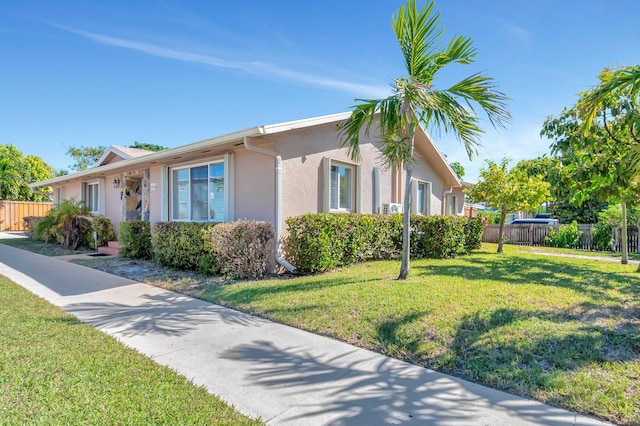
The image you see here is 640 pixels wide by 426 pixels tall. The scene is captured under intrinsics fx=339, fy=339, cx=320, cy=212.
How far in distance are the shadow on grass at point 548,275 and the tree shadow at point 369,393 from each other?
4.02 meters

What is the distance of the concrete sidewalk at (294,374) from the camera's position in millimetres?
2736

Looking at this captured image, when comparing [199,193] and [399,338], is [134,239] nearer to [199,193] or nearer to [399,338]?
[199,193]

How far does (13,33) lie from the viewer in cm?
970

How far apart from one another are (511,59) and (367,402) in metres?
9.35

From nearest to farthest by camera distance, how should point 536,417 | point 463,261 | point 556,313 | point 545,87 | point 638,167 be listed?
1. point 536,417
2. point 556,313
3. point 638,167
4. point 545,87
5. point 463,261

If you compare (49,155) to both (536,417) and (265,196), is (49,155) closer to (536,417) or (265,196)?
(265,196)

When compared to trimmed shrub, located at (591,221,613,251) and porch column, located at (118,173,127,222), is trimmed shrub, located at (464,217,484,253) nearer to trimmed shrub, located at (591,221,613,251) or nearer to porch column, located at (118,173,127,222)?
trimmed shrub, located at (591,221,613,251)

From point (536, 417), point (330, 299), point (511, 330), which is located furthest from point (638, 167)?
point (330, 299)

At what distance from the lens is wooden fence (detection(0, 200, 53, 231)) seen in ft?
81.6

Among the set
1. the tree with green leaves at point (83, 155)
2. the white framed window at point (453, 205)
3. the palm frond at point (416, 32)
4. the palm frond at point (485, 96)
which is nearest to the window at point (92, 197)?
the palm frond at point (416, 32)

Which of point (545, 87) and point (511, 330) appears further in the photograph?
point (545, 87)

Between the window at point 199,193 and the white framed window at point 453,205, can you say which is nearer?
the window at point 199,193

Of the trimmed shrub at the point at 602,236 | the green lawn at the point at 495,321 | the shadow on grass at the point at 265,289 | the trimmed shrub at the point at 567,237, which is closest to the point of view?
the green lawn at the point at 495,321

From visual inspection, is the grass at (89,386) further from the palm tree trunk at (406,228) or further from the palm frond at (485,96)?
the palm frond at (485,96)
